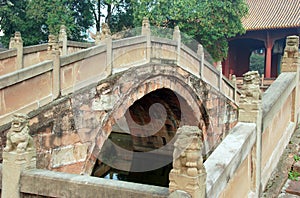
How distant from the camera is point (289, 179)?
457 cm

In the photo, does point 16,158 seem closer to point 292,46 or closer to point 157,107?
point 292,46

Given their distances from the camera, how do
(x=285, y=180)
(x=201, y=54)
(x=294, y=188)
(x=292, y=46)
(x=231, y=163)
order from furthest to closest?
(x=201, y=54) < (x=292, y=46) < (x=285, y=180) < (x=294, y=188) < (x=231, y=163)

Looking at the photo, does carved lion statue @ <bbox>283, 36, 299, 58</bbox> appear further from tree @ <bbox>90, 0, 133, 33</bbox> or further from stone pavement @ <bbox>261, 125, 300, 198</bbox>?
tree @ <bbox>90, 0, 133, 33</bbox>

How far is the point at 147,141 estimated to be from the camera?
1669 centimetres

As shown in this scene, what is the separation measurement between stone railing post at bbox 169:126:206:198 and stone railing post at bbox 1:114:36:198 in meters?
1.68

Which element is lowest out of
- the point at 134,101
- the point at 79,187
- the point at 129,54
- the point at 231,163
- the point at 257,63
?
the point at 79,187

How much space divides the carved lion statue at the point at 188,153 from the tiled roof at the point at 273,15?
1825 cm

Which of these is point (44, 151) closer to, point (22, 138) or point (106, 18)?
point (22, 138)

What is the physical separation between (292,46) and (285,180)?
2.43m

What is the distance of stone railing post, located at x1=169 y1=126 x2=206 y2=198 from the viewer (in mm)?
2703

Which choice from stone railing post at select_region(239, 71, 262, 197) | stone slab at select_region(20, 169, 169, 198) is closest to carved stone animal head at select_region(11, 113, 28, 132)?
stone slab at select_region(20, 169, 169, 198)

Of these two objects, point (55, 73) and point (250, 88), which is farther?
point (55, 73)

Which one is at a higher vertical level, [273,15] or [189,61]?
[273,15]

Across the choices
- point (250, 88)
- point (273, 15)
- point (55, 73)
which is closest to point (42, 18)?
point (55, 73)
